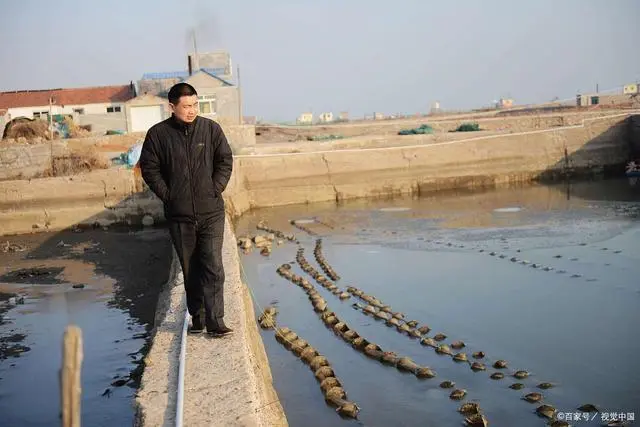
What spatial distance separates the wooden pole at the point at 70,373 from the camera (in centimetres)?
212

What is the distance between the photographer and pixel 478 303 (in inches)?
369

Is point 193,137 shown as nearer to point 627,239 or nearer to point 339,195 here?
point 627,239

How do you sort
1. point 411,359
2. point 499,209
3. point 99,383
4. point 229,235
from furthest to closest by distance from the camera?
point 499,209 < point 229,235 < point 411,359 < point 99,383

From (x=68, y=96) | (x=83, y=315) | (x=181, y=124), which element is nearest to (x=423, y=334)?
(x=181, y=124)

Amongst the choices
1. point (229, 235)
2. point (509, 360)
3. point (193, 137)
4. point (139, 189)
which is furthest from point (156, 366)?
point (139, 189)

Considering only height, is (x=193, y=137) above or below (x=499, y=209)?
above

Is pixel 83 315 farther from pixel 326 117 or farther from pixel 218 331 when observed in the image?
pixel 326 117

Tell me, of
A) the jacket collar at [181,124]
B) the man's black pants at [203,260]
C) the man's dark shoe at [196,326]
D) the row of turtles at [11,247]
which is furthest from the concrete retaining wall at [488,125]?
the jacket collar at [181,124]

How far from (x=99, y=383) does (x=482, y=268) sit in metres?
6.77

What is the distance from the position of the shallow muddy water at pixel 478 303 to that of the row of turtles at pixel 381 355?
77 millimetres

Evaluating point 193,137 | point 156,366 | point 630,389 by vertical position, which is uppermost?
point 193,137

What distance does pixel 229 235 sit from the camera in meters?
11.0

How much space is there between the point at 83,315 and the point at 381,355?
442 cm

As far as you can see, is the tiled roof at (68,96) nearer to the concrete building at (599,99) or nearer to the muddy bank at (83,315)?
the muddy bank at (83,315)
